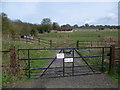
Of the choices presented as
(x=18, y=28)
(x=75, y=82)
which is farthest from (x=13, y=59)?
(x=18, y=28)

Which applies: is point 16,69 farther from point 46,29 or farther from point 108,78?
point 46,29

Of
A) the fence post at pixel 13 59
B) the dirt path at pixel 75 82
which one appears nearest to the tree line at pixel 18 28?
the dirt path at pixel 75 82

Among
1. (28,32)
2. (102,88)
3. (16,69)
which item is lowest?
(102,88)

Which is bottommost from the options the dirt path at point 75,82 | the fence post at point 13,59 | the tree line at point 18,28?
the dirt path at point 75,82

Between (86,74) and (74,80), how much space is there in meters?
0.89

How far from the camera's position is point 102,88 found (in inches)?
176

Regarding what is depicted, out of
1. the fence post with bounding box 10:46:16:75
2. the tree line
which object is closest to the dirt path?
the fence post with bounding box 10:46:16:75

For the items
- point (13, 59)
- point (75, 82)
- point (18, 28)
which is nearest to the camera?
point (75, 82)

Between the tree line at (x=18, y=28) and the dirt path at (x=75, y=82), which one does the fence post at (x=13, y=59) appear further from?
the tree line at (x=18, y=28)

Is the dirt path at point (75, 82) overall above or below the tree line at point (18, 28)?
below

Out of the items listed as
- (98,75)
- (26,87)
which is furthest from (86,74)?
(26,87)

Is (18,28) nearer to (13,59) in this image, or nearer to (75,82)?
(13,59)

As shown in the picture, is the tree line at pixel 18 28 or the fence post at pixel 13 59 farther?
the tree line at pixel 18 28

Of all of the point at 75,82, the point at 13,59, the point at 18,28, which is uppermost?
the point at 18,28
